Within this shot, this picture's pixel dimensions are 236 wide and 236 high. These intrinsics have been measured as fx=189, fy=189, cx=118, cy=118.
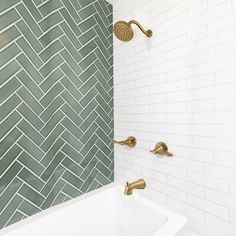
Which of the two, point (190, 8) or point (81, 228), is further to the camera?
point (81, 228)

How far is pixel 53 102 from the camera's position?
1265 mm

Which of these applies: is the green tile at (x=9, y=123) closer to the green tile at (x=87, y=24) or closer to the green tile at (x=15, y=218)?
the green tile at (x=15, y=218)

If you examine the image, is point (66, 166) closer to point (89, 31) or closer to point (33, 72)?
point (33, 72)

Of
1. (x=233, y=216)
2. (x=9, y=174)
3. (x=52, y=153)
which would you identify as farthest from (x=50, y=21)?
(x=233, y=216)

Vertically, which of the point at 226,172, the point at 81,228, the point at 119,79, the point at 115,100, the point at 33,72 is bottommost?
the point at 81,228

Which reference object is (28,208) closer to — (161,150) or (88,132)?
(88,132)

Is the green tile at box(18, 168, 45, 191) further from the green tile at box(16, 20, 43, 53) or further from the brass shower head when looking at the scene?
the brass shower head

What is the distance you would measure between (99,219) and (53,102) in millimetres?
911

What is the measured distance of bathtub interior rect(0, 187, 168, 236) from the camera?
1.14 metres

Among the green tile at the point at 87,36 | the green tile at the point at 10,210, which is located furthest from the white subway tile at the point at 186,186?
the green tile at the point at 87,36

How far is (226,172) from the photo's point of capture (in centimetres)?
93

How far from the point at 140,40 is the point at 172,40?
0.29 metres

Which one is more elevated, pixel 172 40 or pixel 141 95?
pixel 172 40

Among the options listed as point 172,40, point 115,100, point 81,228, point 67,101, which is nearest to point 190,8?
point 172,40
